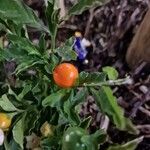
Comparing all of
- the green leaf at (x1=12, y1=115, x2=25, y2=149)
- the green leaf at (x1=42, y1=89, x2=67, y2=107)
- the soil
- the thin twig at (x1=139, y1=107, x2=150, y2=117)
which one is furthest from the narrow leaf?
the thin twig at (x1=139, y1=107, x2=150, y2=117)

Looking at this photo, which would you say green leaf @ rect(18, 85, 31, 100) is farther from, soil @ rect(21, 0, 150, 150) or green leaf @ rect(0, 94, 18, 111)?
soil @ rect(21, 0, 150, 150)

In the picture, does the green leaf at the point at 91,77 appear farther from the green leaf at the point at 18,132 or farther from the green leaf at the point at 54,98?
the green leaf at the point at 18,132

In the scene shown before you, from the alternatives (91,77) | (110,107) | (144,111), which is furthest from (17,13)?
(144,111)

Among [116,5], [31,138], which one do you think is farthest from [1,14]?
[116,5]

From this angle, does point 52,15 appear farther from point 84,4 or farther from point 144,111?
point 144,111

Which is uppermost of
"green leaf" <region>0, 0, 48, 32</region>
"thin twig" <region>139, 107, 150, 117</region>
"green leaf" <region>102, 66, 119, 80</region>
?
"green leaf" <region>0, 0, 48, 32</region>

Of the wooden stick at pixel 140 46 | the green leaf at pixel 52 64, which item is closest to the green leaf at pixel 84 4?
the green leaf at pixel 52 64

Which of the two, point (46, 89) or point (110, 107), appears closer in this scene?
point (46, 89)
